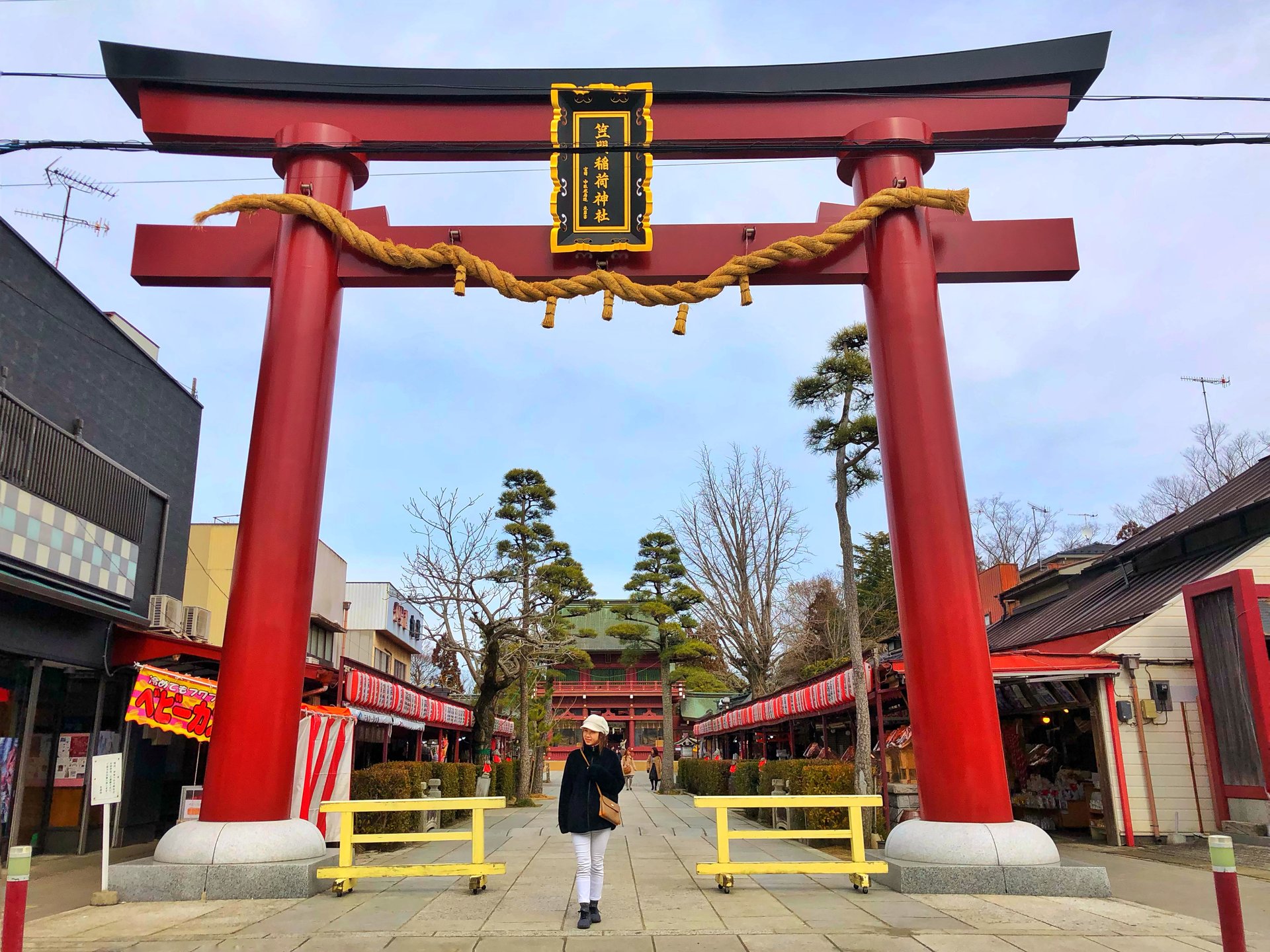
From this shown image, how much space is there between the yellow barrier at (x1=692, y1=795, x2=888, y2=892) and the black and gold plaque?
243 inches

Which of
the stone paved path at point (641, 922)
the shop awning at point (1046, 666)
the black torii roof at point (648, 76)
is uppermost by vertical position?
the black torii roof at point (648, 76)

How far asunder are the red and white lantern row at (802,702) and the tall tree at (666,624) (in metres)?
3.93

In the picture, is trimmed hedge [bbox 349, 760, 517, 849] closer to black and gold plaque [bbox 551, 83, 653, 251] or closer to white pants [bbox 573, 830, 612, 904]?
white pants [bbox 573, 830, 612, 904]

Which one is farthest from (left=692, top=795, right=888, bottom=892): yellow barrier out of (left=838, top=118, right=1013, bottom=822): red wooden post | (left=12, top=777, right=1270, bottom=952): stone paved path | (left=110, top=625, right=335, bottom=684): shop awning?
(left=110, top=625, right=335, bottom=684): shop awning

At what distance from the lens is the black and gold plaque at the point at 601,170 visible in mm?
→ 10227

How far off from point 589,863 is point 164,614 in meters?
11.1

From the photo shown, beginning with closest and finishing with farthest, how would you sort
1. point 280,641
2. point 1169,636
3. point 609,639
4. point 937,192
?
1. point 280,641
2. point 937,192
3. point 1169,636
4. point 609,639

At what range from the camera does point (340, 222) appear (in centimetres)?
1005

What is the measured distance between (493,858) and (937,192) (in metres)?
10.1

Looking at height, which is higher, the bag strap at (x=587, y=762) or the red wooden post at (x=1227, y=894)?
the bag strap at (x=587, y=762)

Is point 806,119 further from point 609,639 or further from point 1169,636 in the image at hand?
point 609,639

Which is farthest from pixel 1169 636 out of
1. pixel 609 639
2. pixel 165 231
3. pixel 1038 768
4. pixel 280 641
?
pixel 609 639

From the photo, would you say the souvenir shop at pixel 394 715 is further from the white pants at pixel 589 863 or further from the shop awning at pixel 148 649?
the white pants at pixel 589 863

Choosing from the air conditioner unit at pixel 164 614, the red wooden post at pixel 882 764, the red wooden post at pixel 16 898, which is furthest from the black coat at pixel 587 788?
the air conditioner unit at pixel 164 614
